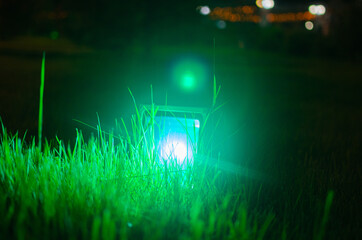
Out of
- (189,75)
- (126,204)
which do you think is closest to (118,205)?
(126,204)

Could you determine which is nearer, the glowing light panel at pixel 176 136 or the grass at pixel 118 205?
the grass at pixel 118 205

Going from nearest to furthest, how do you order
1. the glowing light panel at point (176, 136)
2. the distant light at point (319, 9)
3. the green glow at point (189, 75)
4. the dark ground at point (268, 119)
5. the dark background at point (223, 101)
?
the glowing light panel at point (176, 136) < the dark ground at point (268, 119) < the dark background at point (223, 101) < the green glow at point (189, 75) < the distant light at point (319, 9)

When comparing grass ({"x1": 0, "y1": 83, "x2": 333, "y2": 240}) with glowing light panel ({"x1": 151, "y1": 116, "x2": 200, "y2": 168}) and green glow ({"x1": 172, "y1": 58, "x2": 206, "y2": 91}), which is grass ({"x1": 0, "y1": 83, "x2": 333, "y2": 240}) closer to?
glowing light panel ({"x1": 151, "y1": 116, "x2": 200, "y2": 168})

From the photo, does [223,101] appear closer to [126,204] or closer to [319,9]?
[126,204]

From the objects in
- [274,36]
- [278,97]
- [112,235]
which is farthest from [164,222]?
[274,36]

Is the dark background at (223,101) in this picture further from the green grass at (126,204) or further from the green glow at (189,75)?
the green grass at (126,204)

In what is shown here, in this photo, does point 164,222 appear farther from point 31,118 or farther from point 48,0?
point 48,0

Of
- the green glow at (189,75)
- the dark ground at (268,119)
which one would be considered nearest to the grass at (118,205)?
the dark ground at (268,119)

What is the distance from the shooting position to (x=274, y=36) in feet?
87.6

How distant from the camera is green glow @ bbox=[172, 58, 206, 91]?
840cm

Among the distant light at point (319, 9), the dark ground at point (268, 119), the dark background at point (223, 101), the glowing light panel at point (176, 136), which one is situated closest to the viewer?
the glowing light panel at point (176, 136)

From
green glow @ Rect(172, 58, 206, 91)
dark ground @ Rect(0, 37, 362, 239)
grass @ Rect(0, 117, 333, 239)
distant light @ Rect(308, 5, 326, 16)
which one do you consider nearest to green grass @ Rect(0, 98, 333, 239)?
grass @ Rect(0, 117, 333, 239)

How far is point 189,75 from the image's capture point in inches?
438

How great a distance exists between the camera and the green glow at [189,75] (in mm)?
8398
